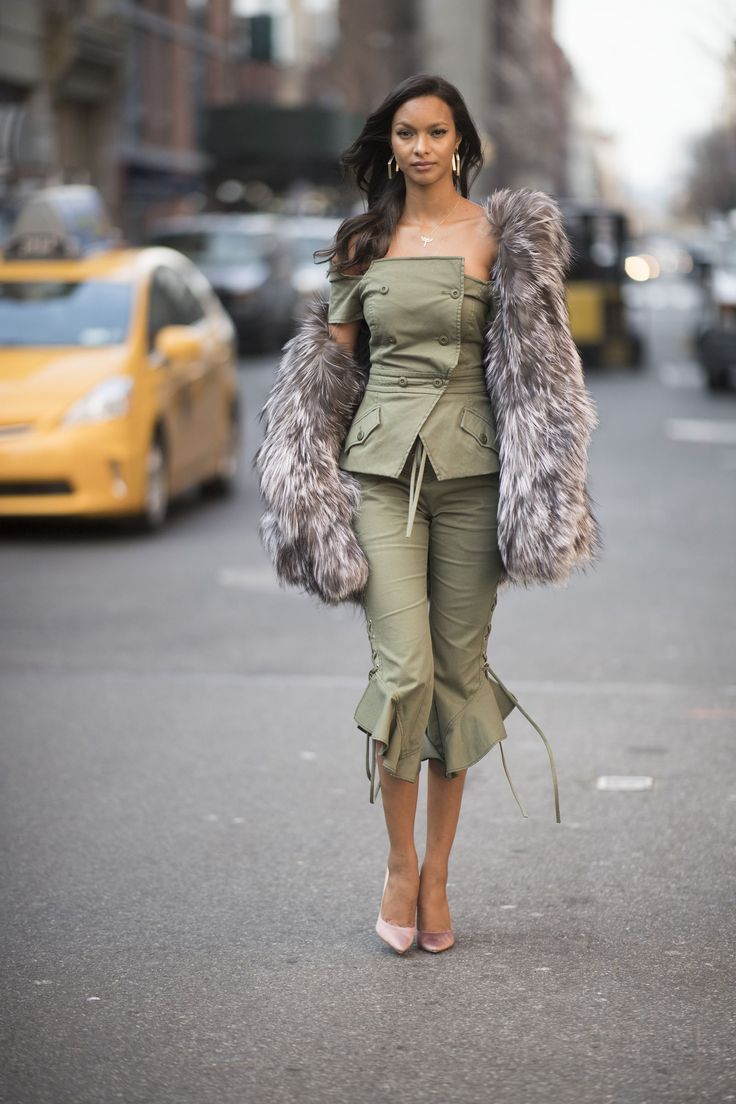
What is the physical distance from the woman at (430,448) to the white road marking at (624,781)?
167 cm

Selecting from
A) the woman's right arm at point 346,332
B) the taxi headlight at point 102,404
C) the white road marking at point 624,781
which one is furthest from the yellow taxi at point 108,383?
the woman's right arm at point 346,332

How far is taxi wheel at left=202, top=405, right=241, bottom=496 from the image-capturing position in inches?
523

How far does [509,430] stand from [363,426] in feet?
1.12

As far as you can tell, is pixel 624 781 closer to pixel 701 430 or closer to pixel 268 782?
pixel 268 782

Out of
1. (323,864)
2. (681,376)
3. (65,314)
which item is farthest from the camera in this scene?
(681,376)

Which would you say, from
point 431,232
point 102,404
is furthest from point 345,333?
point 102,404

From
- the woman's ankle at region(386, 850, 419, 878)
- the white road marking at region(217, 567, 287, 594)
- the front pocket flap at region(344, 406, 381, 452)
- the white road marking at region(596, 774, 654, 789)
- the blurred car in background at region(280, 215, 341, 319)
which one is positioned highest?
the front pocket flap at region(344, 406, 381, 452)

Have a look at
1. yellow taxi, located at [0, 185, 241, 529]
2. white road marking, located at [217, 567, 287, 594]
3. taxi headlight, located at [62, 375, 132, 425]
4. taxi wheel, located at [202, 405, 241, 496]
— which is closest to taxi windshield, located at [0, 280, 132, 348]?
yellow taxi, located at [0, 185, 241, 529]

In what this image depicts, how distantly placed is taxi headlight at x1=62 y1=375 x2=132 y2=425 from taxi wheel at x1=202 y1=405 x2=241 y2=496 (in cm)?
233

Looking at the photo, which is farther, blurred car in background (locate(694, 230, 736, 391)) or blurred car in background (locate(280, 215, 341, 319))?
blurred car in background (locate(280, 215, 341, 319))

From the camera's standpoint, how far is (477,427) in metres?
4.24

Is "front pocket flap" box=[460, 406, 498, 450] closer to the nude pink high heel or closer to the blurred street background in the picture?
the blurred street background

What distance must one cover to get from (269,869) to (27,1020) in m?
1.23

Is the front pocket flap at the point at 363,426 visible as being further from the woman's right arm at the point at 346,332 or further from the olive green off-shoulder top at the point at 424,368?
the woman's right arm at the point at 346,332
